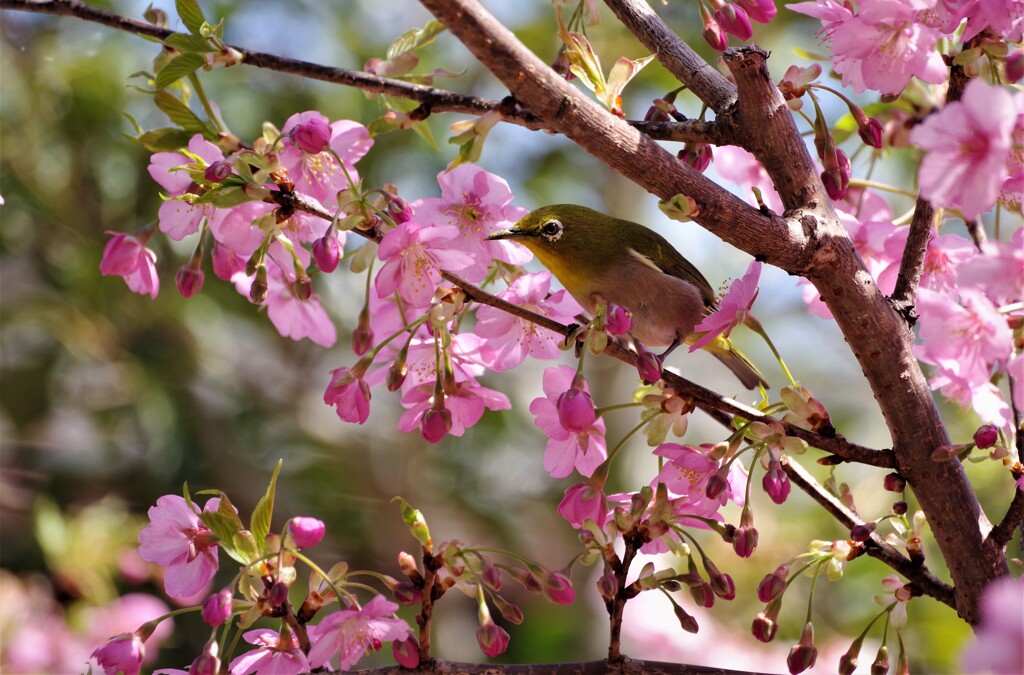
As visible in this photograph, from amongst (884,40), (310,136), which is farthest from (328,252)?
(884,40)

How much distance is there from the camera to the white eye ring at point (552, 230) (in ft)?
4.41

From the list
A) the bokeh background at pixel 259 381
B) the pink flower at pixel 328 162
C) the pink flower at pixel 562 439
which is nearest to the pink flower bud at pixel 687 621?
the pink flower at pixel 562 439

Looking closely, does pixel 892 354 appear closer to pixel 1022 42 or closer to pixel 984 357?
pixel 984 357

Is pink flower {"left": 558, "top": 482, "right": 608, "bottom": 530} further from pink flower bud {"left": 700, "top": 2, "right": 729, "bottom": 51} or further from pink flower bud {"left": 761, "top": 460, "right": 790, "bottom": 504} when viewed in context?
pink flower bud {"left": 700, "top": 2, "right": 729, "bottom": 51}

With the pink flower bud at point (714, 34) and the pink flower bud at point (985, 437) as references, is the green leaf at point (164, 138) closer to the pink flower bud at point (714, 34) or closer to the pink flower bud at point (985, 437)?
the pink flower bud at point (714, 34)

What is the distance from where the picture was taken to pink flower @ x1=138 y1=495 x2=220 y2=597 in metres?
0.88

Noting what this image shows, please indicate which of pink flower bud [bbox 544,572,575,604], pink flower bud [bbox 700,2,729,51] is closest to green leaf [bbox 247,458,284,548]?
pink flower bud [bbox 544,572,575,604]

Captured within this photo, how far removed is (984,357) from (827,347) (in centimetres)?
305

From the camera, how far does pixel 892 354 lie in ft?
2.71

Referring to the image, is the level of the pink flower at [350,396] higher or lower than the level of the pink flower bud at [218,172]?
lower

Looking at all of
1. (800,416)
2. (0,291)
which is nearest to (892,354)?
(800,416)

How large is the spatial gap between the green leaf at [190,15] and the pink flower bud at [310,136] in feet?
0.40

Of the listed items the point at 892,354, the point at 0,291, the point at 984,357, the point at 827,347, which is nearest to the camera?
the point at 984,357

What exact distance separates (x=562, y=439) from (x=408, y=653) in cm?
27
